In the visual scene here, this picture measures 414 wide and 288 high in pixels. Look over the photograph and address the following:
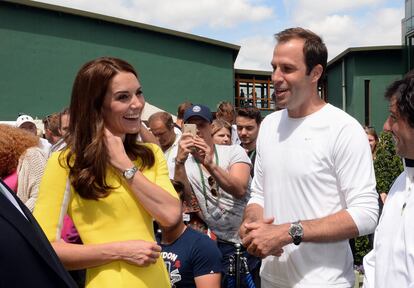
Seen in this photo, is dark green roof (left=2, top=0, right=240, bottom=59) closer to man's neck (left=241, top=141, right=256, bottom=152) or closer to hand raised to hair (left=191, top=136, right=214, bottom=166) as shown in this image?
man's neck (left=241, top=141, right=256, bottom=152)

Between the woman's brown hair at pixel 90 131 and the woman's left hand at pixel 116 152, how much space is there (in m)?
0.02

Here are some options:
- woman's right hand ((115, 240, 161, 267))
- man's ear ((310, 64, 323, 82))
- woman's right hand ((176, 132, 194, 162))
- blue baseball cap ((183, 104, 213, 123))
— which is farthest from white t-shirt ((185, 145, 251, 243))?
woman's right hand ((115, 240, 161, 267))

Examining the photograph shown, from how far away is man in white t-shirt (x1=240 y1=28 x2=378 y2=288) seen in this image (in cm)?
241

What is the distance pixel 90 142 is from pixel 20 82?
796 inches

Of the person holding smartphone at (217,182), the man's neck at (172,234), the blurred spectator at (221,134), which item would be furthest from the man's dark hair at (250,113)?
the man's neck at (172,234)

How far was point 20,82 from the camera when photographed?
20938 mm

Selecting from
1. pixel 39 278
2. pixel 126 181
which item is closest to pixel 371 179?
pixel 126 181

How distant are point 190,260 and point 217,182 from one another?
2.79 ft

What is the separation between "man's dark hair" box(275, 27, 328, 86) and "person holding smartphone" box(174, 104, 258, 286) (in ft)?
4.81

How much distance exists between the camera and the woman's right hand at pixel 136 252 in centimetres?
209

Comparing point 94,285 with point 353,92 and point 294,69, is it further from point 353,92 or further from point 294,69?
point 353,92

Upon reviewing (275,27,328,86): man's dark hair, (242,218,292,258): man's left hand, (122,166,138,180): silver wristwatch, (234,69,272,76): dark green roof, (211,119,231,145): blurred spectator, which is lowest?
(242,218,292,258): man's left hand

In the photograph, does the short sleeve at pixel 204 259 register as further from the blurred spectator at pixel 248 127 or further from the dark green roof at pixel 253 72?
the dark green roof at pixel 253 72

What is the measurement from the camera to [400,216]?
2145mm
